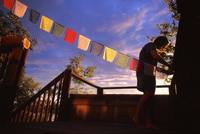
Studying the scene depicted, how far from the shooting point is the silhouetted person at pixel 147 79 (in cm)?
518

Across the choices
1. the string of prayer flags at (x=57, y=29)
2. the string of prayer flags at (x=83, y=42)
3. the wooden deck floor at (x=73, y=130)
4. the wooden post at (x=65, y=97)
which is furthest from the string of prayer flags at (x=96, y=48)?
the wooden deck floor at (x=73, y=130)

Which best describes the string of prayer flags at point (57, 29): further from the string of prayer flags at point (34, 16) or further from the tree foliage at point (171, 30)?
the tree foliage at point (171, 30)

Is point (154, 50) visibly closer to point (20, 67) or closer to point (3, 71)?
point (20, 67)

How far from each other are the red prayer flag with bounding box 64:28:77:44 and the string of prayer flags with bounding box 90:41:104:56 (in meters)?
0.77

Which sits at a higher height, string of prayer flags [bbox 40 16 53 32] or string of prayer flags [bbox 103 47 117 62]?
string of prayer flags [bbox 40 16 53 32]

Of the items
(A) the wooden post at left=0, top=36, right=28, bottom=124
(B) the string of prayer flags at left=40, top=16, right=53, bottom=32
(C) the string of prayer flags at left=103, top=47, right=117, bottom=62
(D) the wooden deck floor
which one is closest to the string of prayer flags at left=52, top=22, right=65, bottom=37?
(B) the string of prayer flags at left=40, top=16, right=53, bottom=32

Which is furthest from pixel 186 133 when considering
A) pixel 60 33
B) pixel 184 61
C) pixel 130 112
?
pixel 60 33

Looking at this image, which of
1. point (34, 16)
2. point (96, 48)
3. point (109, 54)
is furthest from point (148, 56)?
point (34, 16)

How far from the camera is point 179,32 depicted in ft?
12.2

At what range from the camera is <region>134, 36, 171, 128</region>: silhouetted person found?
204 inches

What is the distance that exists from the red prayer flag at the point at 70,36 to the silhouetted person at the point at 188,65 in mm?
6683

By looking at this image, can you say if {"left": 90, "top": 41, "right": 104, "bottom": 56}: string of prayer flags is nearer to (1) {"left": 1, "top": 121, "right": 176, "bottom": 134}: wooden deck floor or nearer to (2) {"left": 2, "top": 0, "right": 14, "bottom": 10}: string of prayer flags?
(2) {"left": 2, "top": 0, "right": 14, "bottom": 10}: string of prayer flags

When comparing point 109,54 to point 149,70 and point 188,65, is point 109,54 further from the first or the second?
point 188,65

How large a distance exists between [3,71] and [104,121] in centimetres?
306
